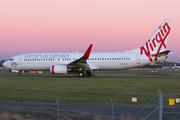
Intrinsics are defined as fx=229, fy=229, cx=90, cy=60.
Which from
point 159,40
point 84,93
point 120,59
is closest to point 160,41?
A: point 159,40

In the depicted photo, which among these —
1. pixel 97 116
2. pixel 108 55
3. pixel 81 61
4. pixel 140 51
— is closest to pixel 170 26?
pixel 140 51

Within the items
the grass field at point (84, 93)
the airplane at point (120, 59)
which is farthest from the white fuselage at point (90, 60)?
the grass field at point (84, 93)

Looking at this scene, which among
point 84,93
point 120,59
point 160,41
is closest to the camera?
point 84,93

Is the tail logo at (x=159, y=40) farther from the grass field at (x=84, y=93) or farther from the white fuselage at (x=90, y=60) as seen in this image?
the grass field at (x=84, y=93)

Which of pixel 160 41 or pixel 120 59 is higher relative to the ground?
pixel 160 41

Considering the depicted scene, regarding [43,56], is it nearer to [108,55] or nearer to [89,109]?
[108,55]

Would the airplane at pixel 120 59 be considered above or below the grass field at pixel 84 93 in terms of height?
above

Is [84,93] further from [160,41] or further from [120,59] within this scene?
[160,41]

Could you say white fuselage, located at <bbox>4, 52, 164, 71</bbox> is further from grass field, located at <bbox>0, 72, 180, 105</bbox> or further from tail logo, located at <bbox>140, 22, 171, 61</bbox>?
grass field, located at <bbox>0, 72, 180, 105</bbox>

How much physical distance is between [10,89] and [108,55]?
62.0ft

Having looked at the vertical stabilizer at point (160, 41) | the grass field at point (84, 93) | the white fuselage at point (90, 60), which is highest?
the vertical stabilizer at point (160, 41)

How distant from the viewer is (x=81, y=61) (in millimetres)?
34469

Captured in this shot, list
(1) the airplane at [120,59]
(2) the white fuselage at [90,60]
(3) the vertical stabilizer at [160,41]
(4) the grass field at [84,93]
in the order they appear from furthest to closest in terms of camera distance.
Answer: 1. (3) the vertical stabilizer at [160,41]
2. (2) the white fuselage at [90,60]
3. (1) the airplane at [120,59]
4. (4) the grass field at [84,93]

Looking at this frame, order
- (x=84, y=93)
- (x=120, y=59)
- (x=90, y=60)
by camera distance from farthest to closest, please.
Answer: (x=90, y=60), (x=120, y=59), (x=84, y=93)
